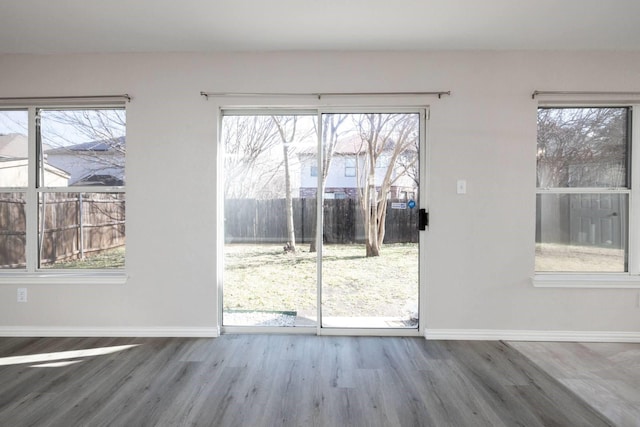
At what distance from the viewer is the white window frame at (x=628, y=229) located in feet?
10.5

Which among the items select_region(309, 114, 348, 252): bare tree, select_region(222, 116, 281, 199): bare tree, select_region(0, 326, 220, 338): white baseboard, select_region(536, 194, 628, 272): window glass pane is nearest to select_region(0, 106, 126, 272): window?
select_region(0, 326, 220, 338): white baseboard

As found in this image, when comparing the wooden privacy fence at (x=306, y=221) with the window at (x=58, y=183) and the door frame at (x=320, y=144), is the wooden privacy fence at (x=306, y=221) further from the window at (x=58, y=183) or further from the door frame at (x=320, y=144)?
Result: the window at (x=58, y=183)

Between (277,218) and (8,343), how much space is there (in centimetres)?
249

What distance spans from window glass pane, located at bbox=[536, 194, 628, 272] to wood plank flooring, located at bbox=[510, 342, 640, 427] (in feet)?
2.19

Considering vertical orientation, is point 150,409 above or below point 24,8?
below

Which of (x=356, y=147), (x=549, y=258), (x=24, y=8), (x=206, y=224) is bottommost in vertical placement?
(x=549, y=258)

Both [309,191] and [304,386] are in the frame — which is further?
[309,191]

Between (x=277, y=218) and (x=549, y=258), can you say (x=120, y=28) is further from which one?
(x=549, y=258)

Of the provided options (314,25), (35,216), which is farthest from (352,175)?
(35,216)

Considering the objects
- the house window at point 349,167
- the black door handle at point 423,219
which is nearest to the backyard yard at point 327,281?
the black door handle at point 423,219

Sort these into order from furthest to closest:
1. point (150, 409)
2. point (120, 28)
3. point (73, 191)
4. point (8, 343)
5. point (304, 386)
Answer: point (73, 191)
point (8, 343)
point (120, 28)
point (304, 386)
point (150, 409)

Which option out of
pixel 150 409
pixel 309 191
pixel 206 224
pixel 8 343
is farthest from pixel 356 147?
pixel 8 343

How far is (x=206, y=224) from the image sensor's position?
130 inches

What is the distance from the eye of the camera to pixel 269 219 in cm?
342
